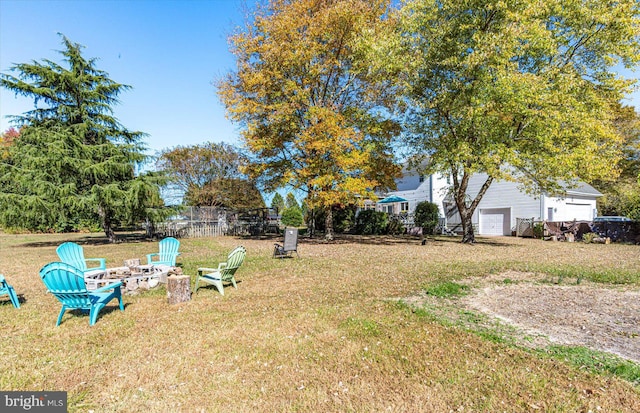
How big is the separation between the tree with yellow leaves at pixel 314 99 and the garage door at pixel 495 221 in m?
12.5

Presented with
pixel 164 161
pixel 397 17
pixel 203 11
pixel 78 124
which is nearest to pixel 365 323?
pixel 203 11

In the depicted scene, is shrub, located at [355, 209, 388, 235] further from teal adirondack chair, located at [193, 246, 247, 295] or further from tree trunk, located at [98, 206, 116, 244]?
teal adirondack chair, located at [193, 246, 247, 295]

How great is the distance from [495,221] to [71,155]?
92.3 ft

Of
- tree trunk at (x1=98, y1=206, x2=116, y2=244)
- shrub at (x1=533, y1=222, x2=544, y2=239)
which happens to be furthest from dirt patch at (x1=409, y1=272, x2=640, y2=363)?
tree trunk at (x1=98, y1=206, x2=116, y2=244)

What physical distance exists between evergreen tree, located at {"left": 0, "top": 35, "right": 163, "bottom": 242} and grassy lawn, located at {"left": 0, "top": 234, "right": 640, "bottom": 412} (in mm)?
12570

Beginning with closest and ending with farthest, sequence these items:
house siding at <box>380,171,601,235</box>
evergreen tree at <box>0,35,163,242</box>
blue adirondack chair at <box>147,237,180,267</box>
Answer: blue adirondack chair at <box>147,237,180,267</box>
evergreen tree at <box>0,35,163,242</box>
house siding at <box>380,171,601,235</box>

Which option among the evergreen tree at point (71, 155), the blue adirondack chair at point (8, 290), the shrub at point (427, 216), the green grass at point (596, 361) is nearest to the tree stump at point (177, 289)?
the blue adirondack chair at point (8, 290)

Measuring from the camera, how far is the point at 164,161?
101ft

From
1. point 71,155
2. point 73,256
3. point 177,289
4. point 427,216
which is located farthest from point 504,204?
point 71,155

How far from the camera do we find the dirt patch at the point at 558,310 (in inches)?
162

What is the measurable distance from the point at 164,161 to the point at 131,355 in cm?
3031

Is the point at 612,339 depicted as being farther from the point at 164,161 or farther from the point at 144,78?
the point at 164,161

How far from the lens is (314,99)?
18.2m

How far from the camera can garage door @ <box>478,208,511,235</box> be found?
2422cm
